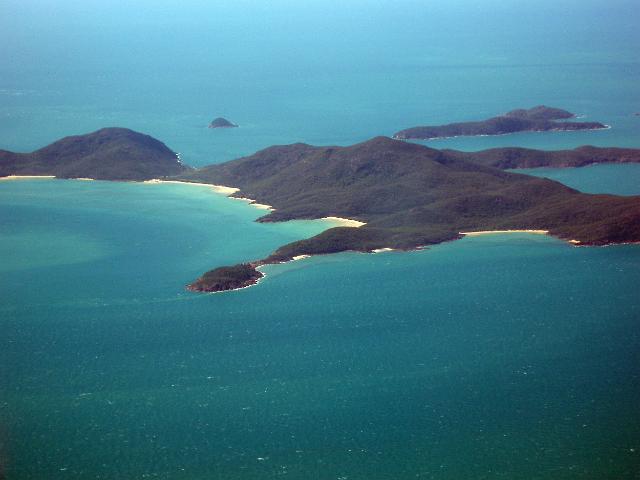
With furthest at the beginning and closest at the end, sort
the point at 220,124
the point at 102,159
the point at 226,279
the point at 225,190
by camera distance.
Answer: the point at 220,124 < the point at 102,159 < the point at 225,190 < the point at 226,279

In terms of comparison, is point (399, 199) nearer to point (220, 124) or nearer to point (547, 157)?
point (547, 157)

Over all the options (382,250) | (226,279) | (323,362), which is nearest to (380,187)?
(382,250)

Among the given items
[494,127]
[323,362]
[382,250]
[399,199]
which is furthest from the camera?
[494,127]

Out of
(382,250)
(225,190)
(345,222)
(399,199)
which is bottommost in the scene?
(382,250)

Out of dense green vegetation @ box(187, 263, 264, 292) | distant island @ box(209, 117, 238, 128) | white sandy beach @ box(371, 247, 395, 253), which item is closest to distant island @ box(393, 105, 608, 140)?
distant island @ box(209, 117, 238, 128)

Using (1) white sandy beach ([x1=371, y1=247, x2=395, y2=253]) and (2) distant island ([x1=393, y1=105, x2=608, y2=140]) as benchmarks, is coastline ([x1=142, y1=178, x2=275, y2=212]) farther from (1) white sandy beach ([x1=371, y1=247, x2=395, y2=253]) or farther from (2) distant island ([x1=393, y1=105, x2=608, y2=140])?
(2) distant island ([x1=393, y1=105, x2=608, y2=140])

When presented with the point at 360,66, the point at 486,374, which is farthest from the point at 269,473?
the point at 360,66
